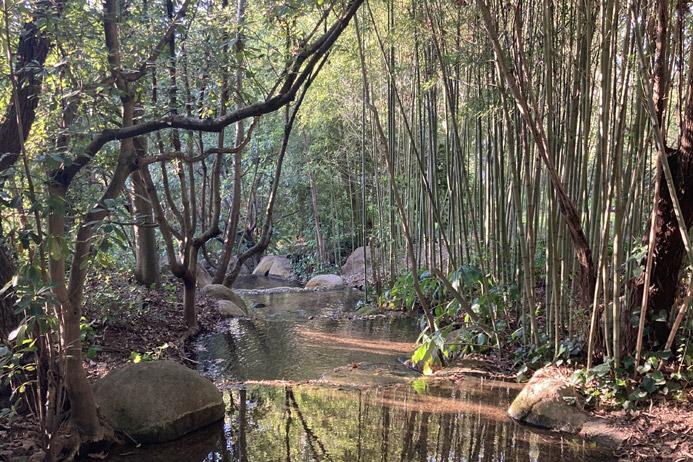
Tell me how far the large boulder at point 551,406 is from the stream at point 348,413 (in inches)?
3.1

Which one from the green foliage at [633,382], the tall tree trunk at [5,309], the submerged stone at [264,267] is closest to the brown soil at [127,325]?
the tall tree trunk at [5,309]

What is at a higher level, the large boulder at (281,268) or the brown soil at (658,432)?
the brown soil at (658,432)

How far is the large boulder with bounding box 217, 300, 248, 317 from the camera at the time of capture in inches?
267

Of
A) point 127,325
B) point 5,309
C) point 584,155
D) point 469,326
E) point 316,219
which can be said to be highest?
point 584,155

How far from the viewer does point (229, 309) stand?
6883 mm

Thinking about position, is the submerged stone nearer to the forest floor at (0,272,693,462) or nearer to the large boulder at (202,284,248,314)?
the large boulder at (202,284,248,314)

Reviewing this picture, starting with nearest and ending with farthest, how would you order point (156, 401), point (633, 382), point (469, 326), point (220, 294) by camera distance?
point (633, 382)
point (156, 401)
point (469, 326)
point (220, 294)

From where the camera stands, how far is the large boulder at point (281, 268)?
14.4 meters

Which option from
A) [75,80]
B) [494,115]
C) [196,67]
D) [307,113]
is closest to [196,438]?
[75,80]

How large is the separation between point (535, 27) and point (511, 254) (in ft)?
5.87

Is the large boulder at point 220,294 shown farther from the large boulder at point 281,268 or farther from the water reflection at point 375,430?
the large boulder at point 281,268

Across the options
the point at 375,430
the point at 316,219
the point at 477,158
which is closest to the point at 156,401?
the point at 375,430

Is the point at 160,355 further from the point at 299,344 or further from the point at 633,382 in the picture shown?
the point at 633,382

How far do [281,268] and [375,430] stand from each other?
11.8m
